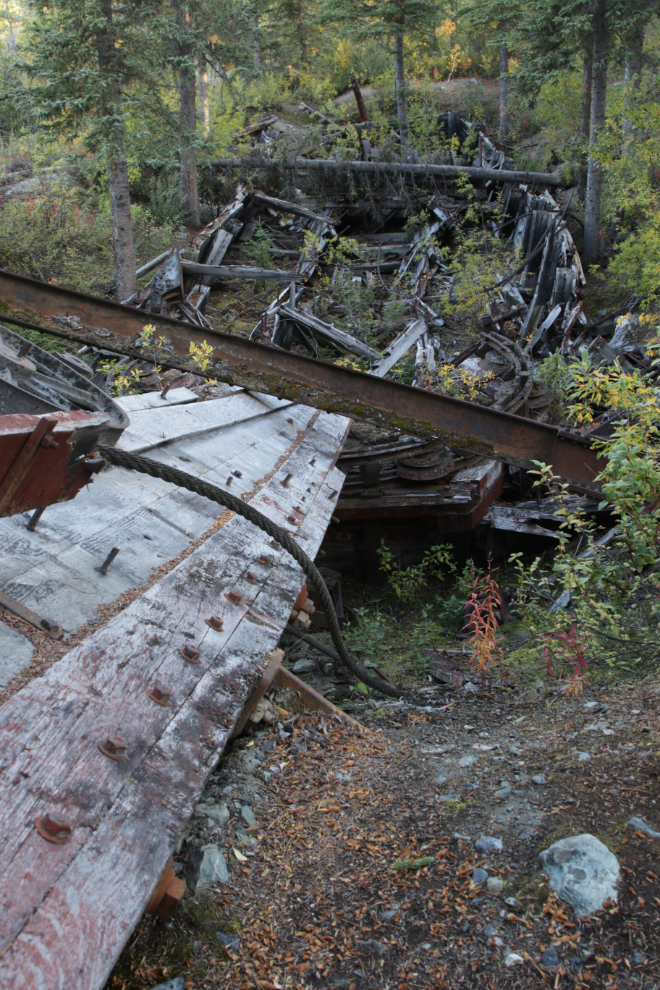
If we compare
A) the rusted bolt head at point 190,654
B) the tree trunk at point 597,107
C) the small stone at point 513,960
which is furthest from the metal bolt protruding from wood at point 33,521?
the tree trunk at point 597,107

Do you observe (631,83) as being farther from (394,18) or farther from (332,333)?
(332,333)

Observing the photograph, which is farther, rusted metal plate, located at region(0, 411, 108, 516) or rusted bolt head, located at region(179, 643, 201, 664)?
rusted bolt head, located at region(179, 643, 201, 664)

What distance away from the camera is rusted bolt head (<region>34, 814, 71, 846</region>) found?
1.56m

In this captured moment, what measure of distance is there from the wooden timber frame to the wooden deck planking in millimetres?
173

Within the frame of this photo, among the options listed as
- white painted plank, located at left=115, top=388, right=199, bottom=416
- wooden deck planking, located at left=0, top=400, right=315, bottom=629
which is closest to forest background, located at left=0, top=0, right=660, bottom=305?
white painted plank, located at left=115, top=388, right=199, bottom=416

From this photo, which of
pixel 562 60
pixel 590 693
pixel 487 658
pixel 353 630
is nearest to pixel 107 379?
pixel 353 630

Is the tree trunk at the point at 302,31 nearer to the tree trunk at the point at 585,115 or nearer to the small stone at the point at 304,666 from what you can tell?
the tree trunk at the point at 585,115

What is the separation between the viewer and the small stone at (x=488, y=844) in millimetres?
2283

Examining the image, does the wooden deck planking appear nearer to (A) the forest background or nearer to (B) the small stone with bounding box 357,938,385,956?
(B) the small stone with bounding box 357,938,385,956

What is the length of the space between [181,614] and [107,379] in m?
6.33

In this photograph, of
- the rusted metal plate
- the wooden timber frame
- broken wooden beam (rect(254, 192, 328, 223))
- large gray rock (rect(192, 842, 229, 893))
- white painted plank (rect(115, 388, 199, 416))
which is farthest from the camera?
broken wooden beam (rect(254, 192, 328, 223))

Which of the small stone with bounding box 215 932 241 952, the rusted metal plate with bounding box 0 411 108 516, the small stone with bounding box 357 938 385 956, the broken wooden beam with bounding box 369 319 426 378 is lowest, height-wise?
the broken wooden beam with bounding box 369 319 426 378

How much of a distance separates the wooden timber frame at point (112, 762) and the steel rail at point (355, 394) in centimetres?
218

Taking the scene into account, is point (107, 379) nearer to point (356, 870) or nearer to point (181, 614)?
point (181, 614)
